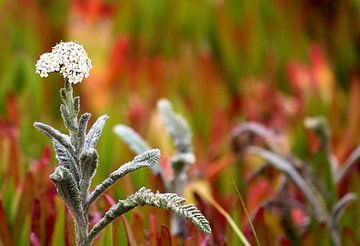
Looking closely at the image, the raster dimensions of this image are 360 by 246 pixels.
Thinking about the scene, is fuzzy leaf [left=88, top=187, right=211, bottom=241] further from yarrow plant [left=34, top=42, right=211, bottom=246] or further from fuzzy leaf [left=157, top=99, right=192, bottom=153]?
fuzzy leaf [left=157, top=99, right=192, bottom=153]

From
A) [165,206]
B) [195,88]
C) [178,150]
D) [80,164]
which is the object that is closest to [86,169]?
[80,164]

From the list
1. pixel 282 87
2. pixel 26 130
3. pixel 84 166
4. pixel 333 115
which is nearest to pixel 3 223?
pixel 84 166

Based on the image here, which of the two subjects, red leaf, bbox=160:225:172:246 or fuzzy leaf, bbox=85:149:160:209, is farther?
red leaf, bbox=160:225:172:246

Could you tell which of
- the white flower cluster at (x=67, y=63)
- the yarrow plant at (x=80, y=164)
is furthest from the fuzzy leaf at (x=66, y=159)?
the white flower cluster at (x=67, y=63)

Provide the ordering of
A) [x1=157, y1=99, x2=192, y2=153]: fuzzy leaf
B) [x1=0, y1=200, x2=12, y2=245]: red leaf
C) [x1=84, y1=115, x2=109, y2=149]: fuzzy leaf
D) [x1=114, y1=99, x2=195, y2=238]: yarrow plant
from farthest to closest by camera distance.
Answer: [x1=157, y1=99, x2=192, y2=153]: fuzzy leaf → [x1=114, y1=99, x2=195, y2=238]: yarrow plant → [x1=0, y1=200, x2=12, y2=245]: red leaf → [x1=84, y1=115, x2=109, y2=149]: fuzzy leaf

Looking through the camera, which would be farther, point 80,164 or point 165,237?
point 165,237

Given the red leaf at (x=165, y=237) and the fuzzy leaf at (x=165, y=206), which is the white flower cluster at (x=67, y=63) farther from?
the red leaf at (x=165, y=237)

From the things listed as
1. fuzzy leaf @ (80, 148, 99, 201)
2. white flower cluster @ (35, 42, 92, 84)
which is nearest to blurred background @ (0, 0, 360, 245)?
fuzzy leaf @ (80, 148, 99, 201)

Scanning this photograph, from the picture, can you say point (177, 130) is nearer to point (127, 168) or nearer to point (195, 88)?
point (127, 168)
